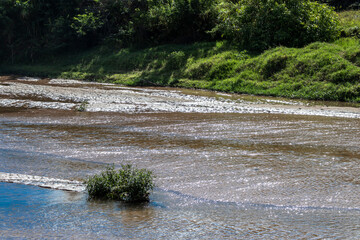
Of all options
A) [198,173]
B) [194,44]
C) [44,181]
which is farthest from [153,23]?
[44,181]

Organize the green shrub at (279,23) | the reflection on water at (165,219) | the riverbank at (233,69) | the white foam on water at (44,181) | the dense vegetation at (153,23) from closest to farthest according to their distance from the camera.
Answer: the reflection on water at (165,219)
the white foam on water at (44,181)
the riverbank at (233,69)
the green shrub at (279,23)
the dense vegetation at (153,23)

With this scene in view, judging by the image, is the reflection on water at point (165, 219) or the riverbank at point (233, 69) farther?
the riverbank at point (233, 69)

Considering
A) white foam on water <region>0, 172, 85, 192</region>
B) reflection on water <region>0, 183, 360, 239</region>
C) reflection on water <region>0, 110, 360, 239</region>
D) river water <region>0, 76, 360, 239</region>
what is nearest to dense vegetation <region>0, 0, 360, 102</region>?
river water <region>0, 76, 360, 239</region>

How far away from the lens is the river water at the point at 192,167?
195 inches

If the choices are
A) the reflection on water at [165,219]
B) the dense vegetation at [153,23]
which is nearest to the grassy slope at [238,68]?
the dense vegetation at [153,23]

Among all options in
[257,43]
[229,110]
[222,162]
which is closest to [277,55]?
[257,43]

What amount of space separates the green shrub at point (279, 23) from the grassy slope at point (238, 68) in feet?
2.60

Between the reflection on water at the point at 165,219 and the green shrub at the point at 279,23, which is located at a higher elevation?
the green shrub at the point at 279,23

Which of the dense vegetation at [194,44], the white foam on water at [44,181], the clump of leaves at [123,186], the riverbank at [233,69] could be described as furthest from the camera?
the dense vegetation at [194,44]

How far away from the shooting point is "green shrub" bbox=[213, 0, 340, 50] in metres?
18.6

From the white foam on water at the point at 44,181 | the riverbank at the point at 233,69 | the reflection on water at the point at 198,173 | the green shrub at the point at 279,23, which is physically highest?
the green shrub at the point at 279,23

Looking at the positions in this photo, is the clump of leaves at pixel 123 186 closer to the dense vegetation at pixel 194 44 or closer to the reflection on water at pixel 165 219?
the reflection on water at pixel 165 219

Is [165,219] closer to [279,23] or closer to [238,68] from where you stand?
[238,68]

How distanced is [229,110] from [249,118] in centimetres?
139
